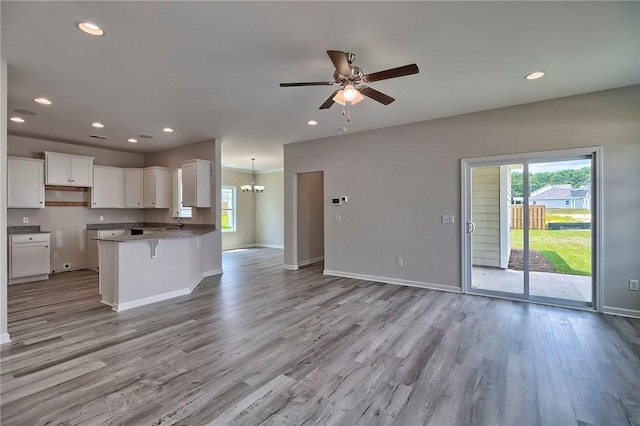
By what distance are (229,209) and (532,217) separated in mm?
8661

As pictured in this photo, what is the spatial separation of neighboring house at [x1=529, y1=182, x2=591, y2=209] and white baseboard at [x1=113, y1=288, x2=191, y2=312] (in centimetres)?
542

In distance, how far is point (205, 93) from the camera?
3.66m

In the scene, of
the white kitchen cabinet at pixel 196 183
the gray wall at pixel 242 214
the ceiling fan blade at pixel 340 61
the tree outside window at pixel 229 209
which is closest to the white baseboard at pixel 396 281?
the white kitchen cabinet at pixel 196 183

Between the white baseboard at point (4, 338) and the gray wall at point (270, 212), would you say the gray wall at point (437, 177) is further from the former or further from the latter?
the white baseboard at point (4, 338)

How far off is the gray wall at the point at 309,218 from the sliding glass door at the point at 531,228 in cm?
352

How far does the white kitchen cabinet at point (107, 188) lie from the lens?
6566mm

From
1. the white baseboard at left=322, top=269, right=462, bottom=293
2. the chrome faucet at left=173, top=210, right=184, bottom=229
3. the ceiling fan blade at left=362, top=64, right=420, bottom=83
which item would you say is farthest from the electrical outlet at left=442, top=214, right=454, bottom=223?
the chrome faucet at left=173, top=210, right=184, bottom=229

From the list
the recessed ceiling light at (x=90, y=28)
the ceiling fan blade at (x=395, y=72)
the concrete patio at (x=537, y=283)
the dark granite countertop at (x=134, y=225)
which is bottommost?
the concrete patio at (x=537, y=283)

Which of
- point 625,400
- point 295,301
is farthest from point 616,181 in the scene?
point 295,301

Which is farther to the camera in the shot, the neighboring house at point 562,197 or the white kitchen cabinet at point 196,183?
the white kitchen cabinet at point 196,183

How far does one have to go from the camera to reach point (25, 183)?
5.52 meters

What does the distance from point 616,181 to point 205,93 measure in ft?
17.2

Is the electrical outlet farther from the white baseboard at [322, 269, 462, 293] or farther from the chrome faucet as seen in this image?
the chrome faucet

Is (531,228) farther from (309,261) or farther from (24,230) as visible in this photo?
(24,230)
